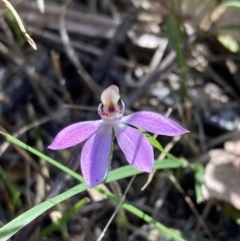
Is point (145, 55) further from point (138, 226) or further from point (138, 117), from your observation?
point (138, 117)

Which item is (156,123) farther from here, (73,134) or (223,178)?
(223,178)

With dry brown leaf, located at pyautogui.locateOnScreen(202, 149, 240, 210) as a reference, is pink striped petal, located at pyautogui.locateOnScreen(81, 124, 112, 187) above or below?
above

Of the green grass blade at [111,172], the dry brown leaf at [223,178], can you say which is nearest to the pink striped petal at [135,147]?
the green grass blade at [111,172]

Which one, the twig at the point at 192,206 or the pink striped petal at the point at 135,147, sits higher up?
the pink striped petal at the point at 135,147

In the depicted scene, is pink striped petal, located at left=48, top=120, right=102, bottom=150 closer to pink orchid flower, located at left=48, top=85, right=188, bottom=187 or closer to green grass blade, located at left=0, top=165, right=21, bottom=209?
pink orchid flower, located at left=48, top=85, right=188, bottom=187

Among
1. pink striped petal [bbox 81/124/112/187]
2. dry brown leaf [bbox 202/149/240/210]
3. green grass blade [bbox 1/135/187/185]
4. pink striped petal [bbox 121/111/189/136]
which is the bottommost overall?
dry brown leaf [bbox 202/149/240/210]

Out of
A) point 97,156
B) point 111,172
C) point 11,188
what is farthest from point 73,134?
point 11,188

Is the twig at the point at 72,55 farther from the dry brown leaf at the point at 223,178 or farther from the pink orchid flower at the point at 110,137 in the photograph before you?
the pink orchid flower at the point at 110,137

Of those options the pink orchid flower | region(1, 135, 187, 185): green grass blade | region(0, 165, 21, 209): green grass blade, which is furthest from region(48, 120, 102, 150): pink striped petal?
region(0, 165, 21, 209): green grass blade

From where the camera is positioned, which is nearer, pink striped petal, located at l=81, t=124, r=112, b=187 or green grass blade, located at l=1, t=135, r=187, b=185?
pink striped petal, located at l=81, t=124, r=112, b=187
